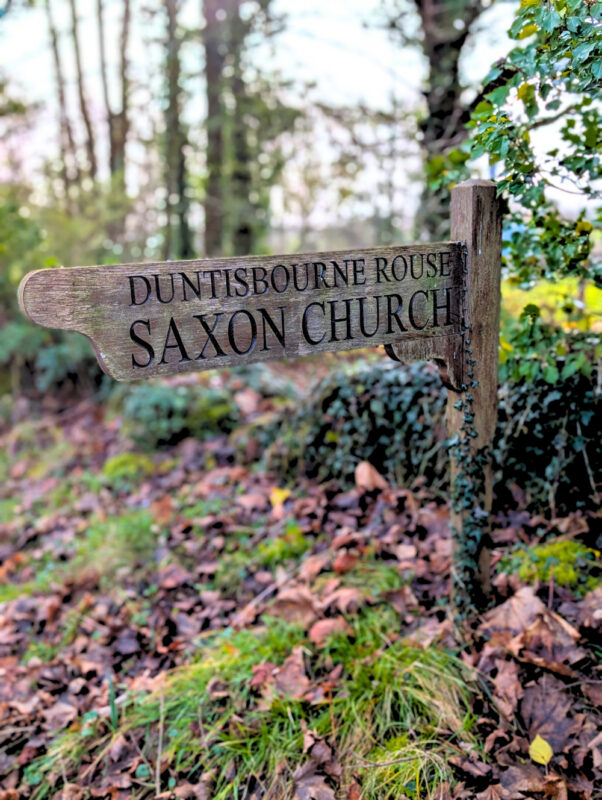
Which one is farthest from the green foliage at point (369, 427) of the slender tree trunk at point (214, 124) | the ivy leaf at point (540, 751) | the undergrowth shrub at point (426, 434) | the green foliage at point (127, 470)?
the slender tree trunk at point (214, 124)

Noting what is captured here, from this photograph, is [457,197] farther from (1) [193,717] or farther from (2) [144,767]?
(2) [144,767]

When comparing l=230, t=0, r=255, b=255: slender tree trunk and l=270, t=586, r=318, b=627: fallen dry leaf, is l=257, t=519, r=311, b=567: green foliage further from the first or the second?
l=230, t=0, r=255, b=255: slender tree trunk

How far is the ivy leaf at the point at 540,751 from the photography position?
189 centimetres

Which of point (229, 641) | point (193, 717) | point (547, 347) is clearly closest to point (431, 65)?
point (547, 347)

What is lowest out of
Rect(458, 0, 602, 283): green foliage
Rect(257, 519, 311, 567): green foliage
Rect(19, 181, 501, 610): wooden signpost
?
Rect(257, 519, 311, 567): green foliage

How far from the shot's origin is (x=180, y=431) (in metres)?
5.73

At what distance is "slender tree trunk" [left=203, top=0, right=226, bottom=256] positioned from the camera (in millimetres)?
8766

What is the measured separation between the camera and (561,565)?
8.49 feet

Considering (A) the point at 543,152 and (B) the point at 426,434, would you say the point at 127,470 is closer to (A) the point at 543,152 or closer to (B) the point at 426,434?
(B) the point at 426,434

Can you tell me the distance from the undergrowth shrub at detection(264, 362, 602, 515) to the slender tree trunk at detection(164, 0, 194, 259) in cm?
529

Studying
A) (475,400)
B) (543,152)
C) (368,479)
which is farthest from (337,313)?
(368,479)

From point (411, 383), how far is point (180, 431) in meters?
2.72

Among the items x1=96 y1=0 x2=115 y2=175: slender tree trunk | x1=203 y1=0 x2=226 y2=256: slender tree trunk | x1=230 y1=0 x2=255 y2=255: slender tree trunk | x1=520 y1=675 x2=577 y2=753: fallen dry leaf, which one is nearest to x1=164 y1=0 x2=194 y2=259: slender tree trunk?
x1=203 y1=0 x2=226 y2=256: slender tree trunk

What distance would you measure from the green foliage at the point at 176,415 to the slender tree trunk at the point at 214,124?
14.7 feet
